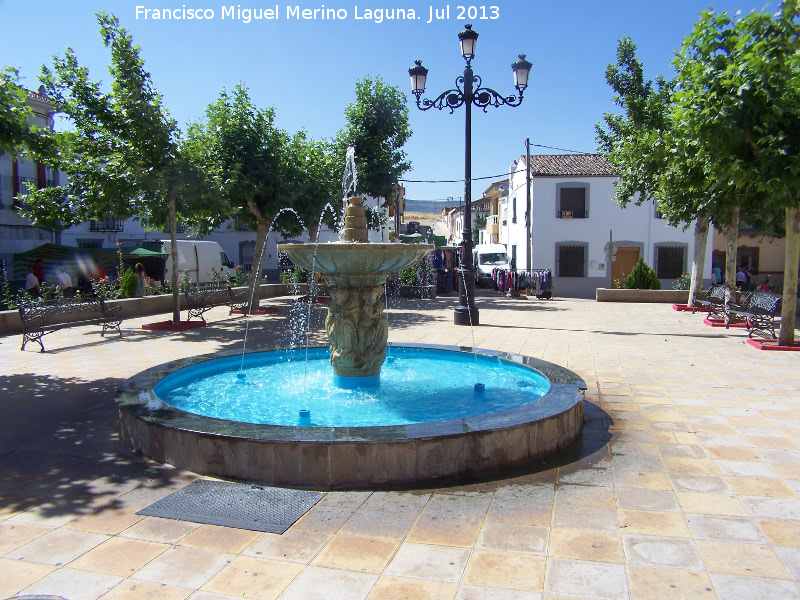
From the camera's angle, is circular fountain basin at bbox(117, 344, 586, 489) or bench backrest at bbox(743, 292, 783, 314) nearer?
circular fountain basin at bbox(117, 344, 586, 489)

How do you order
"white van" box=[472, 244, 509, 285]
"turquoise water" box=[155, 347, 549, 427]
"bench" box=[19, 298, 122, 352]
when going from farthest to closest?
"white van" box=[472, 244, 509, 285] < "bench" box=[19, 298, 122, 352] < "turquoise water" box=[155, 347, 549, 427]

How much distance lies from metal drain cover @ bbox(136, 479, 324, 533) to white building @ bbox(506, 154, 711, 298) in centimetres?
2341

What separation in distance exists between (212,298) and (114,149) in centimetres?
436

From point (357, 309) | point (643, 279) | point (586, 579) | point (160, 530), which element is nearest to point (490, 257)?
point (643, 279)

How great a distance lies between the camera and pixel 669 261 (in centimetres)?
2591

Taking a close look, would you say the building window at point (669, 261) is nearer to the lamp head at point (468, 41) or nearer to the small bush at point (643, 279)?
the small bush at point (643, 279)

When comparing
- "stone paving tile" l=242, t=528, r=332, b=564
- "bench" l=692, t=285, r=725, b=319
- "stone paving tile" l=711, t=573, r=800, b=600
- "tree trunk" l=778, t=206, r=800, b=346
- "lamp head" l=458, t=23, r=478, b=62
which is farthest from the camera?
"bench" l=692, t=285, r=725, b=319

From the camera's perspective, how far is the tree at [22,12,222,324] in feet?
37.6

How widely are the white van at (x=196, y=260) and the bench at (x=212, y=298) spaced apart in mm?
7922

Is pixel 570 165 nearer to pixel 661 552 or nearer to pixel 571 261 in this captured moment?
pixel 571 261

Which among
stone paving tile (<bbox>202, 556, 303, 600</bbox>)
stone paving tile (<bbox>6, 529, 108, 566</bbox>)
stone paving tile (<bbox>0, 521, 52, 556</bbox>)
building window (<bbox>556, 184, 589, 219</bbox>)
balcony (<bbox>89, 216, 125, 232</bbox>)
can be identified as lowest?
stone paving tile (<bbox>202, 556, 303, 600</bbox>)

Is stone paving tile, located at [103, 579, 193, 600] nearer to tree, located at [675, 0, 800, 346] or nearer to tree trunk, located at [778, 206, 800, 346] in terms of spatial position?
tree, located at [675, 0, 800, 346]

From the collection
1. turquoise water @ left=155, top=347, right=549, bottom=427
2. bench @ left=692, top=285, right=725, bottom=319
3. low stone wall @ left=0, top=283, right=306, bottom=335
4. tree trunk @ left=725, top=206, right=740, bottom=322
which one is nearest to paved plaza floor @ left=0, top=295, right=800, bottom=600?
turquoise water @ left=155, top=347, right=549, bottom=427

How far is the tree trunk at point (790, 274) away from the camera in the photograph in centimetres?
957
